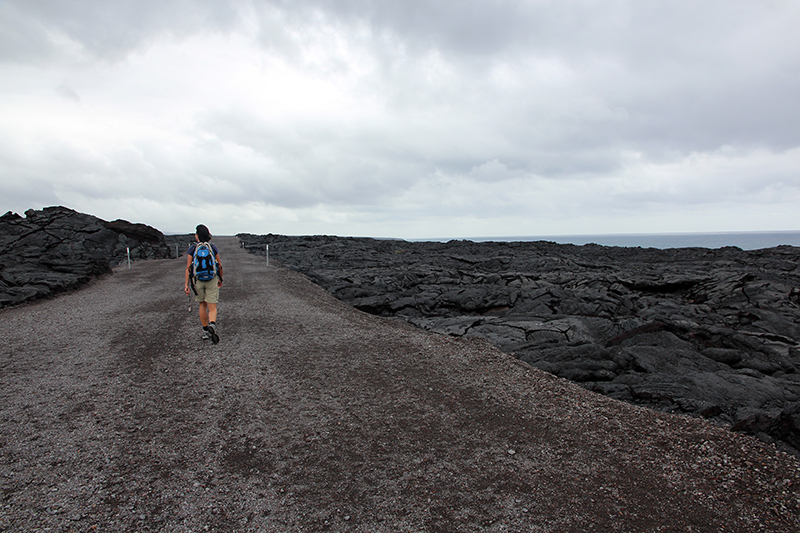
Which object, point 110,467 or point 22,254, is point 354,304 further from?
point 22,254

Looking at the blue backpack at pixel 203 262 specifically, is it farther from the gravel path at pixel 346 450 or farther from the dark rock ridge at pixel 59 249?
the dark rock ridge at pixel 59 249

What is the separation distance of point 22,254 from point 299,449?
21.6m

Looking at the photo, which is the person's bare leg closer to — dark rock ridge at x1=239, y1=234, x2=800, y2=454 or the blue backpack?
the blue backpack

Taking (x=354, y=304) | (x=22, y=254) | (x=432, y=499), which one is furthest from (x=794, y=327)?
(x=22, y=254)

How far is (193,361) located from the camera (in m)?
7.54

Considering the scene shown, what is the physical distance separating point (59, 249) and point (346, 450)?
23.9m

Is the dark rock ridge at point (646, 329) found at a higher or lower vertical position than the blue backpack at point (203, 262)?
lower

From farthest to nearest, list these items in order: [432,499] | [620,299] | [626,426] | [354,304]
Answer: [620,299] → [354,304] → [626,426] → [432,499]

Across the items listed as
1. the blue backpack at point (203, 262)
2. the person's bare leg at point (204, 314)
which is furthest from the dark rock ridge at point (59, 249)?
the blue backpack at point (203, 262)

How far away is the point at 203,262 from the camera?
8320 millimetres

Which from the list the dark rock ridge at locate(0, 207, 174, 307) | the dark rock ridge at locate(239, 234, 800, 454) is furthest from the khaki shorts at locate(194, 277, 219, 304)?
the dark rock ridge at locate(0, 207, 174, 307)

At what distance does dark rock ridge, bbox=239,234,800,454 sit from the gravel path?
177cm

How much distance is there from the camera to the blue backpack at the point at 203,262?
8.31m

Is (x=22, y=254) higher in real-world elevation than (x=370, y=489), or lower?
higher
